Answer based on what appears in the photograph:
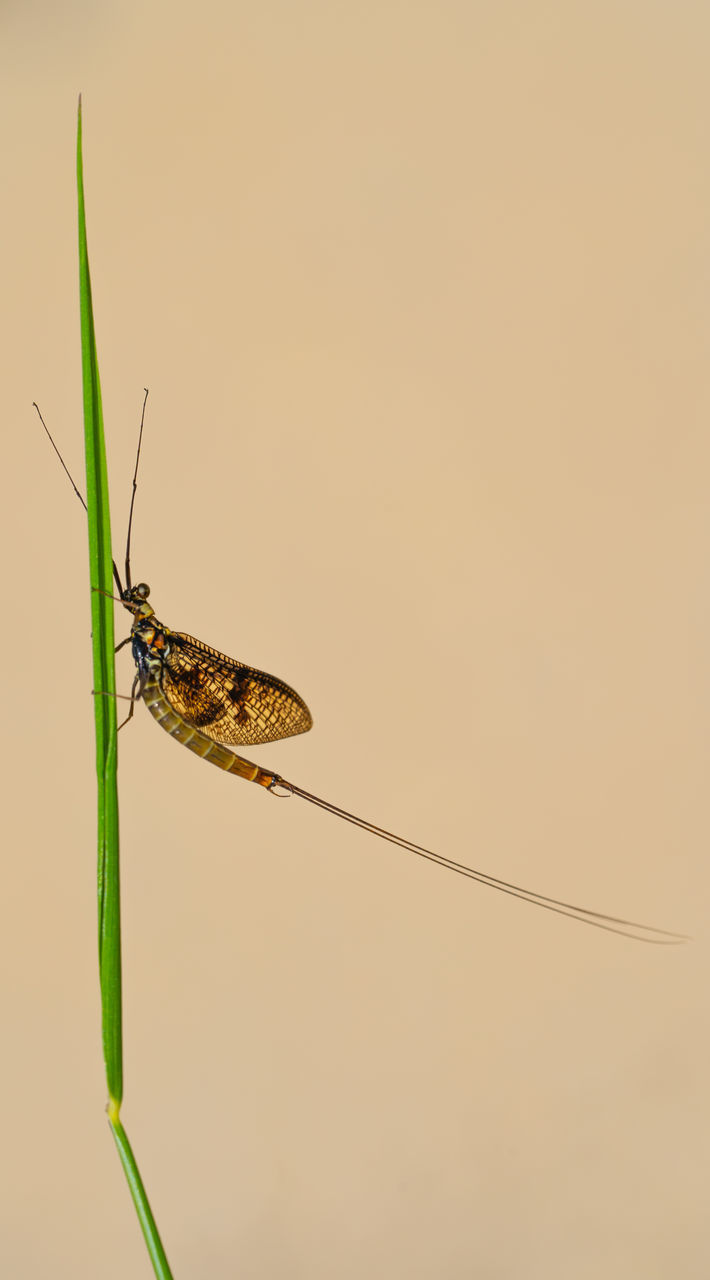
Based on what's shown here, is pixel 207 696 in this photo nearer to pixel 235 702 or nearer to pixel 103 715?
pixel 235 702

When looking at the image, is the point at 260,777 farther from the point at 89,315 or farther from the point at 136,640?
the point at 89,315

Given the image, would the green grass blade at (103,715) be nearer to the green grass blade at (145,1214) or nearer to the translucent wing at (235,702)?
the green grass blade at (145,1214)

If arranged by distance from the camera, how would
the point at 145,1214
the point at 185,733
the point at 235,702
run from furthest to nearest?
1. the point at 235,702
2. the point at 185,733
3. the point at 145,1214

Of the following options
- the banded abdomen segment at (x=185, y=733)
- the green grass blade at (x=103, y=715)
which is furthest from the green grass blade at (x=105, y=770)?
the banded abdomen segment at (x=185, y=733)

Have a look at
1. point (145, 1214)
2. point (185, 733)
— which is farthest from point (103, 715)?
point (185, 733)

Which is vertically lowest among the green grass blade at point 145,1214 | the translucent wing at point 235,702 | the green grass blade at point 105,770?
the green grass blade at point 145,1214

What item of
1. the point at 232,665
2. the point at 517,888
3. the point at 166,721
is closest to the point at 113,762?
the point at 166,721
